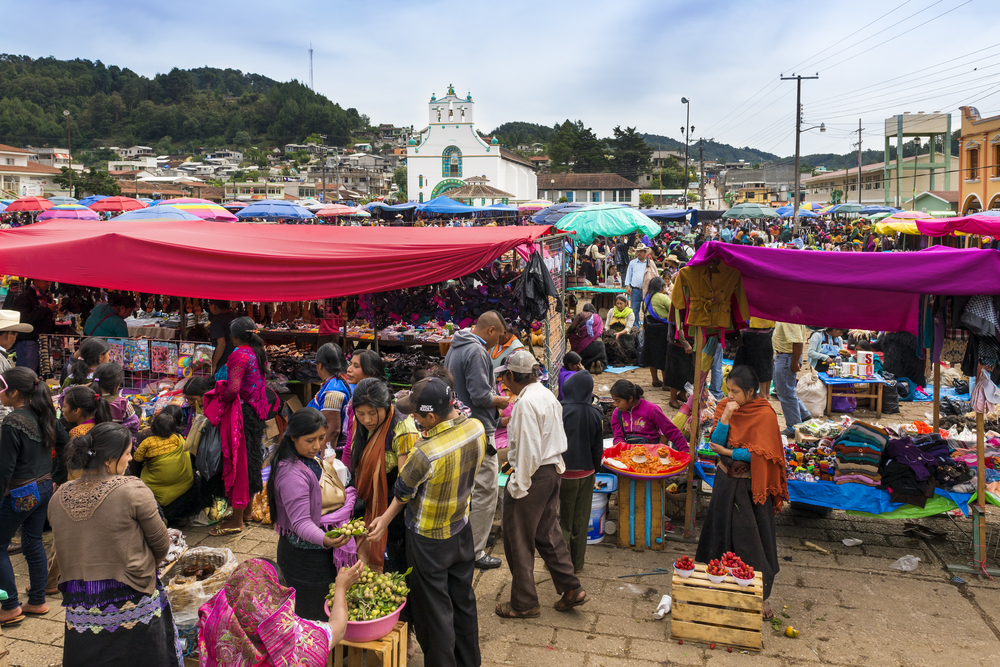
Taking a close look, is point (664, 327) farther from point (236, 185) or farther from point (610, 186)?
point (236, 185)

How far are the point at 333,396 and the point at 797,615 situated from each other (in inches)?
129

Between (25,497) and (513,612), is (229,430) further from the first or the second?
(513,612)

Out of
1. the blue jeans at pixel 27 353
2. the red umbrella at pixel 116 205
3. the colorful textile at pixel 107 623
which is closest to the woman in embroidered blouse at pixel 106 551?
the colorful textile at pixel 107 623

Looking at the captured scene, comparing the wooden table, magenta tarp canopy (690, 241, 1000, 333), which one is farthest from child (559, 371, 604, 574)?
the wooden table

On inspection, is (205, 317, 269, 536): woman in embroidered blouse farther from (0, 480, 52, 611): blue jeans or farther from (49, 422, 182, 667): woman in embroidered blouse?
(49, 422, 182, 667): woman in embroidered blouse

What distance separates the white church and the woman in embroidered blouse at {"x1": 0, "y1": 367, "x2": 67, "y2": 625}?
189 ft

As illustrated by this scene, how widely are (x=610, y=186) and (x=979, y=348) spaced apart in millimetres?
63230

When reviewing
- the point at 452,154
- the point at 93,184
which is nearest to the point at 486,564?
the point at 93,184

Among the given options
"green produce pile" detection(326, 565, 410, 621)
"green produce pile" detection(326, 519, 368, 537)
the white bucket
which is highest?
"green produce pile" detection(326, 519, 368, 537)

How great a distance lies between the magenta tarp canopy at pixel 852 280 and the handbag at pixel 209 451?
3848 millimetres

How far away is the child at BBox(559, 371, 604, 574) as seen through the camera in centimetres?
A: 440

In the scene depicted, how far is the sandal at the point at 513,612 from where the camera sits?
4152mm

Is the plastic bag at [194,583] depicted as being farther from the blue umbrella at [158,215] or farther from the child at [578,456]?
the blue umbrella at [158,215]

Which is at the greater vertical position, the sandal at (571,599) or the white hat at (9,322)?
the white hat at (9,322)
